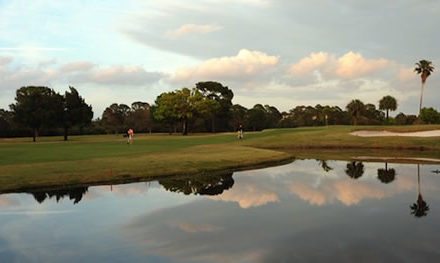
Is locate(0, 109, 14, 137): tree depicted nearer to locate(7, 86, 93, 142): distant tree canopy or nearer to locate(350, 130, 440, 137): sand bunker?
locate(7, 86, 93, 142): distant tree canopy

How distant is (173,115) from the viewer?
96688 mm

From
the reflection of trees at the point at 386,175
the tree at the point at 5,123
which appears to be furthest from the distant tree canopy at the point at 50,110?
the reflection of trees at the point at 386,175

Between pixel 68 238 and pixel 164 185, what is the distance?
408 inches

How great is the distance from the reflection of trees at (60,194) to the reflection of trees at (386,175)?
579 inches

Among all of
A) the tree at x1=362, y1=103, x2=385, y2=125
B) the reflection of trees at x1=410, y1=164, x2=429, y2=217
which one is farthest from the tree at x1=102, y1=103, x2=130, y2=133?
the reflection of trees at x1=410, y1=164, x2=429, y2=217

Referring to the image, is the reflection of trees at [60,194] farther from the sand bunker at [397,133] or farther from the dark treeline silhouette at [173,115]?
the dark treeline silhouette at [173,115]

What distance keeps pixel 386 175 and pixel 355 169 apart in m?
3.73

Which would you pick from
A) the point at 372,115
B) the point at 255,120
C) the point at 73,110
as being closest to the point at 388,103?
the point at 372,115

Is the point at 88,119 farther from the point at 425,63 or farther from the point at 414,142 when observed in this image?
the point at 425,63

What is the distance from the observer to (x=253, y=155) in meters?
36.5

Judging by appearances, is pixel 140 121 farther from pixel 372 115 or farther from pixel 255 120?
pixel 372 115

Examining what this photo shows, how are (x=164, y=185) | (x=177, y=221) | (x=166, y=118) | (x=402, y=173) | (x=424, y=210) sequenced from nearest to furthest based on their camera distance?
(x=177, y=221)
(x=424, y=210)
(x=164, y=185)
(x=402, y=173)
(x=166, y=118)

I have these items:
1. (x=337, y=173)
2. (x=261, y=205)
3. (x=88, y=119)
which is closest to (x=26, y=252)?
(x=261, y=205)

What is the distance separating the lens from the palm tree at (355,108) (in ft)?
400
